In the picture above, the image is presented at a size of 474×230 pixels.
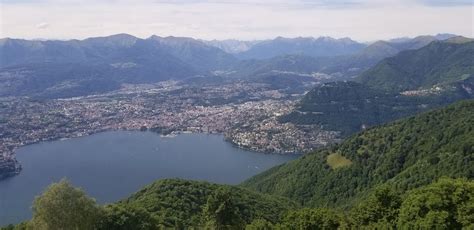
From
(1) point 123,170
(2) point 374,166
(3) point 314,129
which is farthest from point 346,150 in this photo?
(3) point 314,129

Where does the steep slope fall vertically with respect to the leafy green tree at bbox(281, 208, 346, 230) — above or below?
below

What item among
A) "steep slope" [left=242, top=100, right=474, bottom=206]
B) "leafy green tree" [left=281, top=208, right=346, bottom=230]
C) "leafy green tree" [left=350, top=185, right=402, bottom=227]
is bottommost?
"steep slope" [left=242, top=100, right=474, bottom=206]

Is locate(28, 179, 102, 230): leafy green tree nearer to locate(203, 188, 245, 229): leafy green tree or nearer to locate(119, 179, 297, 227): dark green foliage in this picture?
locate(203, 188, 245, 229): leafy green tree

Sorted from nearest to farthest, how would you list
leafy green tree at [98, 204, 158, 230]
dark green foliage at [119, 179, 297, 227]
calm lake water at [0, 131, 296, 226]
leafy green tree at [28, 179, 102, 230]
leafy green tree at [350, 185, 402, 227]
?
leafy green tree at [28, 179, 102, 230]
leafy green tree at [98, 204, 158, 230]
leafy green tree at [350, 185, 402, 227]
dark green foliage at [119, 179, 297, 227]
calm lake water at [0, 131, 296, 226]

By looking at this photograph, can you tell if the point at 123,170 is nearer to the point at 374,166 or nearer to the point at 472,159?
the point at 374,166

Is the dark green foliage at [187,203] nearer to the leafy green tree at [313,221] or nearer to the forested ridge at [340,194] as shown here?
the forested ridge at [340,194]

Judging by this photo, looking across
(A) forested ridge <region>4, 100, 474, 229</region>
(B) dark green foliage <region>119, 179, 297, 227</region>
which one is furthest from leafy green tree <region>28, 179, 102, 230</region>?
(B) dark green foliage <region>119, 179, 297, 227</region>

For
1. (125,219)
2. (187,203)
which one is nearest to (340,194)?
(187,203)

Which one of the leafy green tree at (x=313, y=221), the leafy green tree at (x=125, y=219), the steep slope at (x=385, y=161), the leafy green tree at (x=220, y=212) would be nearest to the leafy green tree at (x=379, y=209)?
the leafy green tree at (x=313, y=221)
